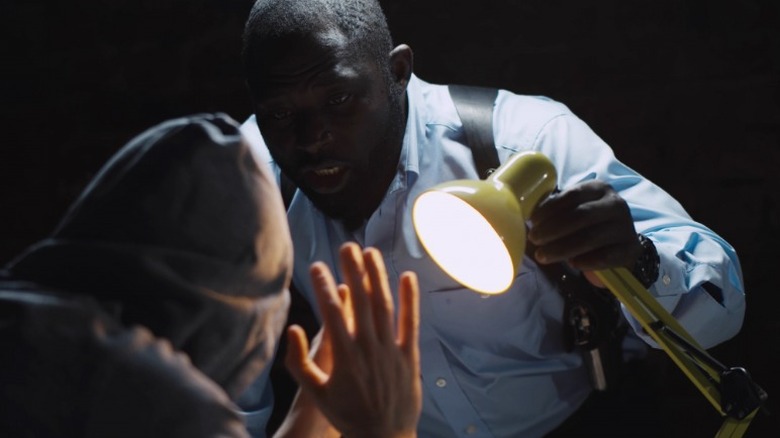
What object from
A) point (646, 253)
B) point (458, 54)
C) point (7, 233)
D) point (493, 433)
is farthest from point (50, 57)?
point (646, 253)

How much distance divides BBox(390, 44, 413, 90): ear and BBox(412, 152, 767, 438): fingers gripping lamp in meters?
0.99

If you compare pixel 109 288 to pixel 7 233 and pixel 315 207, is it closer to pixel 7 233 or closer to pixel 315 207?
pixel 315 207

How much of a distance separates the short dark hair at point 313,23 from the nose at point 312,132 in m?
0.18

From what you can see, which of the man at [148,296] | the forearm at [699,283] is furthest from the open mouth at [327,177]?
the man at [148,296]

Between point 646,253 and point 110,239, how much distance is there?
1.00 m

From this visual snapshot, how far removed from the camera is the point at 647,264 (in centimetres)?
170

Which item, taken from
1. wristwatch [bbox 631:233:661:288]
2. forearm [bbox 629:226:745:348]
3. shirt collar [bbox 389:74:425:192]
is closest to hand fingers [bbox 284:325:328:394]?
wristwatch [bbox 631:233:661:288]

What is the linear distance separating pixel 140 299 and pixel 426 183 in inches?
55.2

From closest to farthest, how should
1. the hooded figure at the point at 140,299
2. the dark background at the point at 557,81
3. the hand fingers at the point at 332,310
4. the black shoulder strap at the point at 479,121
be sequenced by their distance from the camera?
the hooded figure at the point at 140,299, the hand fingers at the point at 332,310, the black shoulder strap at the point at 479,121, the dark background at the point at 557,81

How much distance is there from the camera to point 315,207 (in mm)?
2393

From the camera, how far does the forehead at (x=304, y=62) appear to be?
213 centimetres

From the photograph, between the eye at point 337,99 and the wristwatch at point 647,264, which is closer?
the wristwatch at point 647,264

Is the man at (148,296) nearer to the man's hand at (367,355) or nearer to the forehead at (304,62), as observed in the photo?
the man's hand at (367,355)

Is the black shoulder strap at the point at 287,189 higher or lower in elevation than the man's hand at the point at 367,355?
lower
